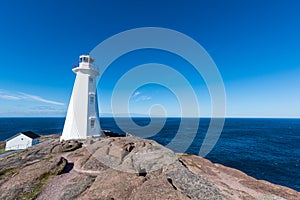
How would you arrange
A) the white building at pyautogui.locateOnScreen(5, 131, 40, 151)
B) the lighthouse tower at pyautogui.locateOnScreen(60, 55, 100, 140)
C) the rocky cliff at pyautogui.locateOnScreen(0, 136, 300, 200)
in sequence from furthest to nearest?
the white building at pyautogui.locateOnScreen(5, 131, 40, 151) < the lighthouse tower at pyautogui.locateOnScreen(60, 55, 100, 140) < the rocky cliff at pyautogui.locateOnScreen(0, 136, 300, 200)

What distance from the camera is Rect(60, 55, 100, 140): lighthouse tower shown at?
2034cm

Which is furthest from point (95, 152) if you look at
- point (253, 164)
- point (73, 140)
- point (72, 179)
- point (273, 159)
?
point (273, 159)

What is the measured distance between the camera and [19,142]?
83.2 feet

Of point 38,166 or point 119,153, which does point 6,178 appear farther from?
point 119,153

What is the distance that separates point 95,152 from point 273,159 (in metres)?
33.3

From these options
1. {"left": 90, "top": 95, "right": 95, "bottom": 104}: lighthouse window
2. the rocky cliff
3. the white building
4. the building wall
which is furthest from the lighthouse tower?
the building wall

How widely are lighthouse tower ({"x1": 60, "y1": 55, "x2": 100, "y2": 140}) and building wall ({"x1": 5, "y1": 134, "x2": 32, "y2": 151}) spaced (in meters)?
8.77

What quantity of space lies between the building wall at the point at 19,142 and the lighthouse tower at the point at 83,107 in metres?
8.77

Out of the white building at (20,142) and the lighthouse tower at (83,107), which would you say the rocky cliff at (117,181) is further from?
the white building at (20,142)

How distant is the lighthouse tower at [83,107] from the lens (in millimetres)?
20344

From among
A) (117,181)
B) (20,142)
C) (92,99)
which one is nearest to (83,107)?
(92,99)

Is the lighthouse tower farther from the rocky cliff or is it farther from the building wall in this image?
the building wall

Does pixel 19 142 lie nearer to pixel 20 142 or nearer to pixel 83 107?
pixel 20 142

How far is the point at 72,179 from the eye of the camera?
35.7 feet
